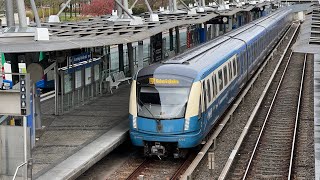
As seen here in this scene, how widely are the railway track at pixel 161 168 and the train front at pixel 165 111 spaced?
0.43 metres

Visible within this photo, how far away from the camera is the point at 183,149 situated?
605 inches

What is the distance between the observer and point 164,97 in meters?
14.7

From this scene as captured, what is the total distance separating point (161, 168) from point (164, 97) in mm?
1894

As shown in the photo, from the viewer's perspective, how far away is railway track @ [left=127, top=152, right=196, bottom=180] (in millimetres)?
14383

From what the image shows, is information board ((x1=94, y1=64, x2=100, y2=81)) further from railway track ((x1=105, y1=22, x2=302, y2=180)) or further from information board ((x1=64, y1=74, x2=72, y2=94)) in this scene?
railway track ((x1=105, y1=22, x2=302, y2=180))

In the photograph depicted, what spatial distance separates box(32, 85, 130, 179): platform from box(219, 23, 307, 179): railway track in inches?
126

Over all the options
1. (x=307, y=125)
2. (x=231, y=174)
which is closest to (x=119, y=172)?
(x=231, y=174)

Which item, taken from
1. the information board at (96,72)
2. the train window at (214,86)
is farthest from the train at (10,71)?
the train window at (214,86)

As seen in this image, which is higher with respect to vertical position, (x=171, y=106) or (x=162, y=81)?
(x=162, y=81)

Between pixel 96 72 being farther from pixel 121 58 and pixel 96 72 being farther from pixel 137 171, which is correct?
pixel 137 171

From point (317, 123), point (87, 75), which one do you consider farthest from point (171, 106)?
point (87, 75)

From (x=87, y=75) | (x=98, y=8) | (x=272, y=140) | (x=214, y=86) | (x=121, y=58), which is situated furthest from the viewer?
(x=98, y=8)

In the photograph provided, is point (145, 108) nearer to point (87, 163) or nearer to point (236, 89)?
point (87, 163)

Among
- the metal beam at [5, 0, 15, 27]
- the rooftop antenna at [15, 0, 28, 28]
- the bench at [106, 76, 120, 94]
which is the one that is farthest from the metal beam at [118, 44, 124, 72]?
the rooftop antenna at [15, 0, 28, 28]
